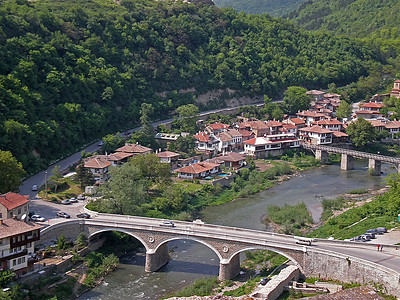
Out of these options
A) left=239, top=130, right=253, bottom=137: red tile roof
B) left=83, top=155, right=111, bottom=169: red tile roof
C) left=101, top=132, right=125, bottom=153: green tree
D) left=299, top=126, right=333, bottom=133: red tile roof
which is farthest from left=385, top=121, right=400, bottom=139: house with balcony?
left=83, top=155, right=111, bottom=169: red tile roof

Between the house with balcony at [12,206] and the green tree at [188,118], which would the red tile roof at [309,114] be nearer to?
the green tree at [188,118]

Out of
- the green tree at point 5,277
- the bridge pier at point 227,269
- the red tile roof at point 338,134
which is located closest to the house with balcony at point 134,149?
the bridge pier at point 227,269

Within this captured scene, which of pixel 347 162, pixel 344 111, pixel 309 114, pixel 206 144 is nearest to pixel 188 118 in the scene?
pixel 206 144

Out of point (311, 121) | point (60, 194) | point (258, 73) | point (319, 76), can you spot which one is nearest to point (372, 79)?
point (319, 76)

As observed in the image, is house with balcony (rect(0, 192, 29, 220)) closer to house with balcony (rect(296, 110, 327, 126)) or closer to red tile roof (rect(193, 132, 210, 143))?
red tile roof (rect(193, 132, 210, 143))

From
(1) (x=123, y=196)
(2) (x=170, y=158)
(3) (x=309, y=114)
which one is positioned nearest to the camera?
(1) (x=123, y=196)

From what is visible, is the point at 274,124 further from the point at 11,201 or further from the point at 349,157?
the point at 11,201

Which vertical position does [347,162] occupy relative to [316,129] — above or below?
below
